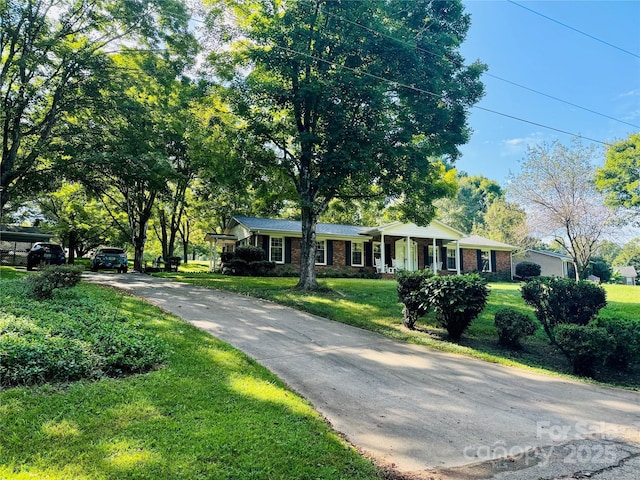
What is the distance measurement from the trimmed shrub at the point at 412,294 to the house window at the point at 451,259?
1970 centimetres

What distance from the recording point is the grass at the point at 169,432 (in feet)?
8.74

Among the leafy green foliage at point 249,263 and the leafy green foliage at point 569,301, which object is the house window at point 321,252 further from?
the leafy green foliage at point 569,301

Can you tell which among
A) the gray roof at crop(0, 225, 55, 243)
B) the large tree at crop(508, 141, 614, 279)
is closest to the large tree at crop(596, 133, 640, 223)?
the large tree at crop(508, 141, 614, 279)

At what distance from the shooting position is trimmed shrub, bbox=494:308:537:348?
317 inches

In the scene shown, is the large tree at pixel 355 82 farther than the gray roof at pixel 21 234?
No

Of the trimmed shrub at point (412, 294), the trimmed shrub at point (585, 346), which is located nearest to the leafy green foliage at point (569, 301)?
the trimmed shrub at point (585, 346)

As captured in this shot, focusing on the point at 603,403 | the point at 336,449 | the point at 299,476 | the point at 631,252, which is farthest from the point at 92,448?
the point at 631,252

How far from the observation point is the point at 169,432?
3162 millimetres

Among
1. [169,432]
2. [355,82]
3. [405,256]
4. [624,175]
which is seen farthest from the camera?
[405,256]

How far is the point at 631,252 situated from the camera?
72062 millimetres

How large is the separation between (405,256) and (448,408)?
2293cm

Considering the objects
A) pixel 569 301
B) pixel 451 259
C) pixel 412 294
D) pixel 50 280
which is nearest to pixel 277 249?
pixel 451 259

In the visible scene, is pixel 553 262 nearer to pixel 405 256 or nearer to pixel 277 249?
pixel 405 256

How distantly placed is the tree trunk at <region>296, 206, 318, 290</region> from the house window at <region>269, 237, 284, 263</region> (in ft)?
31.0
